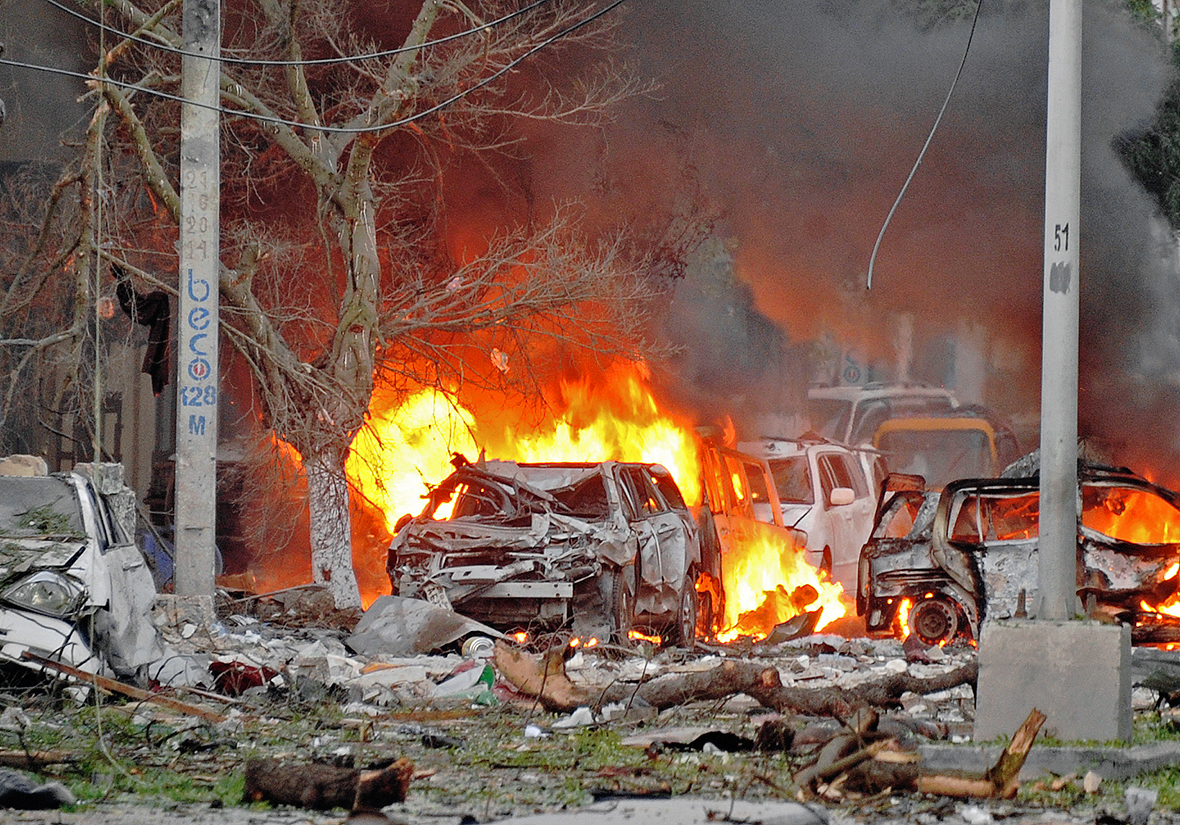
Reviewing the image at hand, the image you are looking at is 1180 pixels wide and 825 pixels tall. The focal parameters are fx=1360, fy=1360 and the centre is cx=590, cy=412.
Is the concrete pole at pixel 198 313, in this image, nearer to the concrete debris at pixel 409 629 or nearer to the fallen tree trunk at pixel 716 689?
the concrete debris at pixel 409 629

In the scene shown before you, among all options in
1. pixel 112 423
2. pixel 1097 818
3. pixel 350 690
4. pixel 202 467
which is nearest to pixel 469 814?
pixel 1097 818

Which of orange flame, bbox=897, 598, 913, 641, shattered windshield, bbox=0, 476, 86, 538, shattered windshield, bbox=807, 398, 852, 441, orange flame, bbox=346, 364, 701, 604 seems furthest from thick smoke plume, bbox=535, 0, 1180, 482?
shattered windshield, bbox=0, 476, 86, 538

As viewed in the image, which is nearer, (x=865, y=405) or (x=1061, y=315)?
(x=1061, y=315)

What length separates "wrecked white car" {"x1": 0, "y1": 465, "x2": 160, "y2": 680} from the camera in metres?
7.72

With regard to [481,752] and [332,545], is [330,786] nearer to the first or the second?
[481,752]

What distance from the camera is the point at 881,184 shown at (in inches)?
976

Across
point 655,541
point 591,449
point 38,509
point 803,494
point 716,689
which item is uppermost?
point 591,449

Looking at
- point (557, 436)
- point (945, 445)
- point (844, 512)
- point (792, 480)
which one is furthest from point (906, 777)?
point (945, 445)

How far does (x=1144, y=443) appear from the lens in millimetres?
23297

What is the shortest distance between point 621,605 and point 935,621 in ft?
10.1

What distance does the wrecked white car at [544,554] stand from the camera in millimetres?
11453

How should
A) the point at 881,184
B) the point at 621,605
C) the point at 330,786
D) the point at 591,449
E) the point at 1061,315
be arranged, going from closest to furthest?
the point at 330,786, the point at 1061,315, the point at 621,605, the point at 591,449, the point at 881,184

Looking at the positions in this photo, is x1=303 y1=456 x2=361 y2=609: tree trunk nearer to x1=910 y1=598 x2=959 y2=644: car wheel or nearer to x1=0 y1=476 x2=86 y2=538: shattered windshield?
x1=0 y1=476 x2=86 y2=538: shattered windshield

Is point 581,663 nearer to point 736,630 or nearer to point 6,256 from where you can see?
point 736,630
